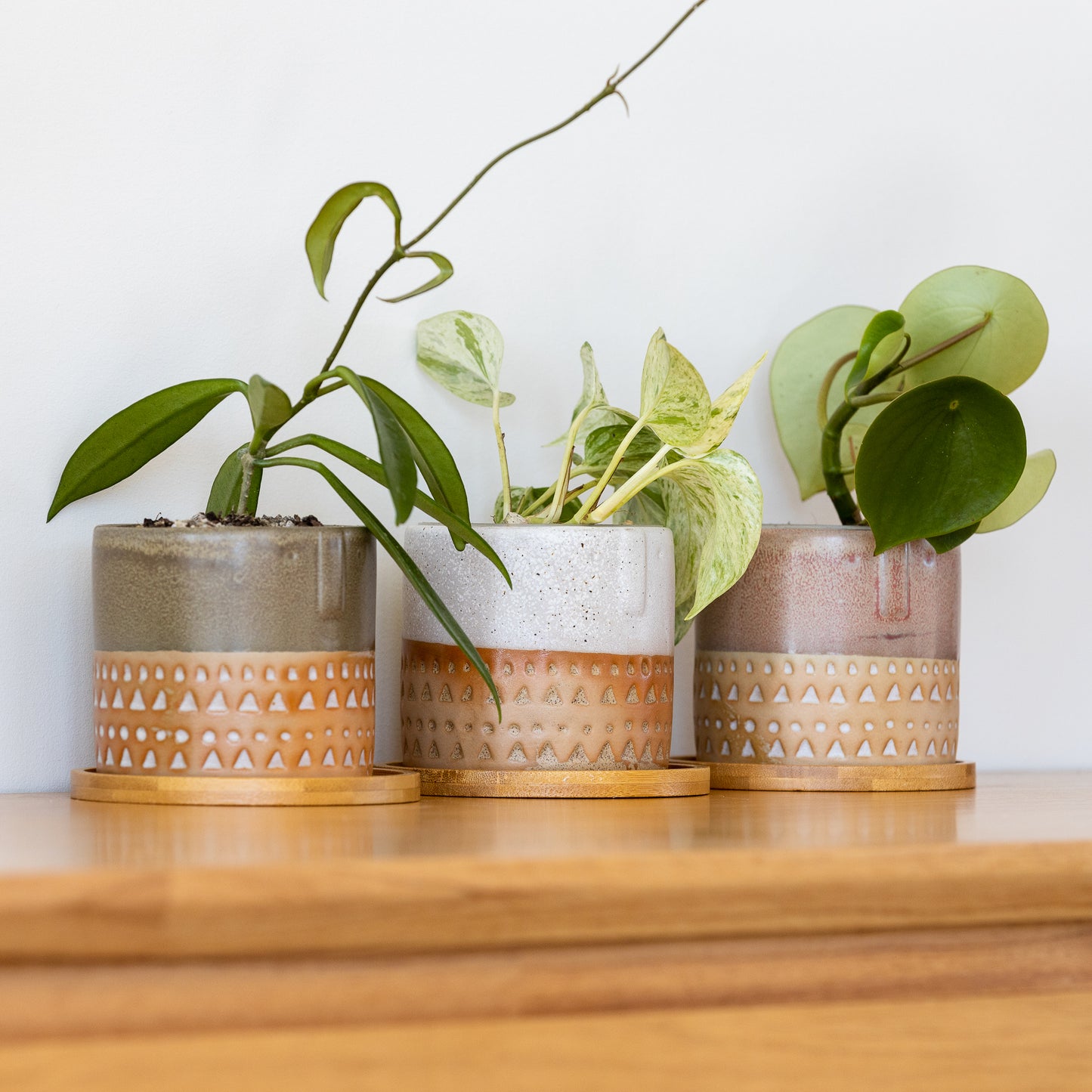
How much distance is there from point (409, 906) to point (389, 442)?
231 mm

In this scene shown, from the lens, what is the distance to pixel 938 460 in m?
0.73

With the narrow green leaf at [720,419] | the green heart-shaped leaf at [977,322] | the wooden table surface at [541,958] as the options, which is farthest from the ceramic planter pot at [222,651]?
the green heart-shaped leaf at [977,322]

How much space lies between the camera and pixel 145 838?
0.49 meters

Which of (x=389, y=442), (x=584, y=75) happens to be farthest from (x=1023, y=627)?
(x=389, y=442)

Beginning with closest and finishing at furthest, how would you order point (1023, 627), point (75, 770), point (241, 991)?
point (241, 991) < point (75, 770) < point (1023, 627)

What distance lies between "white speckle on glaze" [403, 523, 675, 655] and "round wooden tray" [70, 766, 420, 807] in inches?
3.9

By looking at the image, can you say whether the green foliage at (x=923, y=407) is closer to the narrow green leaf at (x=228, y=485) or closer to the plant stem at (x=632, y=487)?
the plant stem at (x=632, y=487)

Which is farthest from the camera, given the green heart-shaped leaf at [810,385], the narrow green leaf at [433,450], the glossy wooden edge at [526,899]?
the green heart-shaped leaf at [810,385]

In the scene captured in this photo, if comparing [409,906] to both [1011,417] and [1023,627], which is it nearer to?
[1011,417]

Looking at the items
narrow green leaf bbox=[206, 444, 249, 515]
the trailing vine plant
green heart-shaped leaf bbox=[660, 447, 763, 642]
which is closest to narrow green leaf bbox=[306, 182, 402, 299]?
the trailing vine plant

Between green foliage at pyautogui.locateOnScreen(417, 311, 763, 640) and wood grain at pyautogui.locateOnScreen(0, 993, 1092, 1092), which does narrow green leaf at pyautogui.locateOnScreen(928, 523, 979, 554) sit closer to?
green foliage at pyautogui.locateOnScreen(417, 311, 763, 640)

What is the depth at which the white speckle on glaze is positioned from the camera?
690mm

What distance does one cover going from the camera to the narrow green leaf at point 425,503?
63 centimetres

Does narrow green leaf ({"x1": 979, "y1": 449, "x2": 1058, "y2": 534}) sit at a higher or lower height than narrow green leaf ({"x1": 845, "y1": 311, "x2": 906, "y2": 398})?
lower
